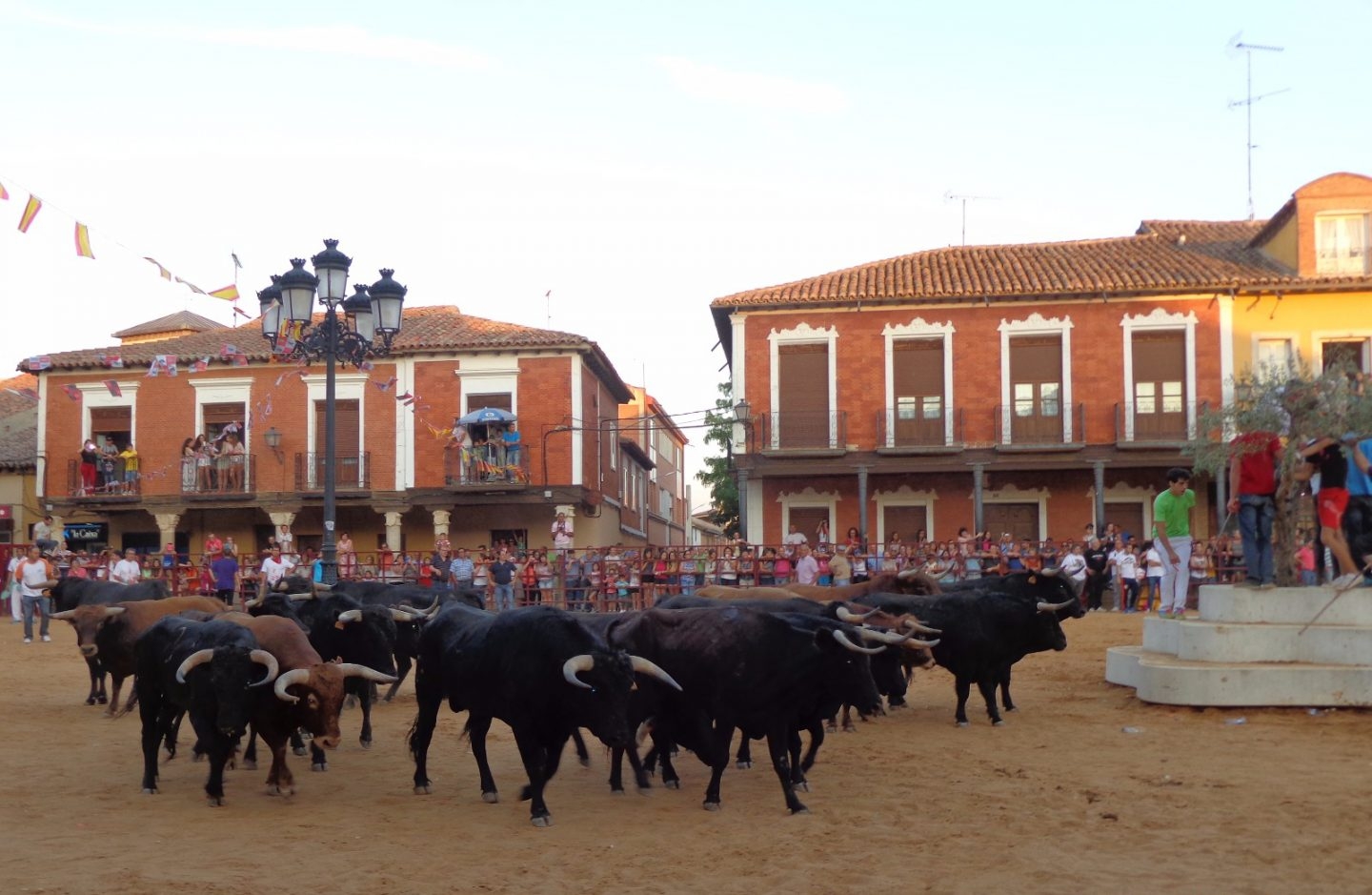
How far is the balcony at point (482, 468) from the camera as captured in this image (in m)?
A: 36.7

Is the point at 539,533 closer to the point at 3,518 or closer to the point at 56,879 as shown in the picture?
the point at 3,518

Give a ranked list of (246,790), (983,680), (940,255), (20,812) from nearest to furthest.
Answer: (20,812)
(246,790)
(983,680)
(940,255)

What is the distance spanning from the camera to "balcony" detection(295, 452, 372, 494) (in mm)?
37562

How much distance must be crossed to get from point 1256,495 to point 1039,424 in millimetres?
19300

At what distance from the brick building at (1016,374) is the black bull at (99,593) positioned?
17.4 m

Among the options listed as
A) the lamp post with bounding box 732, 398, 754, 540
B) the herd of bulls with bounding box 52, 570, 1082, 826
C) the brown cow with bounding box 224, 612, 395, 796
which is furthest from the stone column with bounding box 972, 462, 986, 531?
the brown cow with bounding box 224, 612, 395, 796

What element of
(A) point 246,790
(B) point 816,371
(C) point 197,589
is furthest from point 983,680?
(B) point 816,371

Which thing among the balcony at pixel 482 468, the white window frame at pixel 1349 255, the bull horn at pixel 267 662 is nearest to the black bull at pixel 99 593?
the bull horn at pixel 267 662

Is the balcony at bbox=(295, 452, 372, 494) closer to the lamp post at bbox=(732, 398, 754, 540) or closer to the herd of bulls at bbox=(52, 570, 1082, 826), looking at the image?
the lamp post at bbox=(732, 398, 754, 540)

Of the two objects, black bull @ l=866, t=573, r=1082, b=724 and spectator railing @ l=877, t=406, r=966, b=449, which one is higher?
spectator railing @ l=877, t=406, r=966, b=449

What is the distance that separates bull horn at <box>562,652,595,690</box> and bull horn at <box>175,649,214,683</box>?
2485mm

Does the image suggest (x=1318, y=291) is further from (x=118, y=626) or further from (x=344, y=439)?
(x=118, y=626)

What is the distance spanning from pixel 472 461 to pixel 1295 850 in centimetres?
3049

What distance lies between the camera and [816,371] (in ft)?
110
